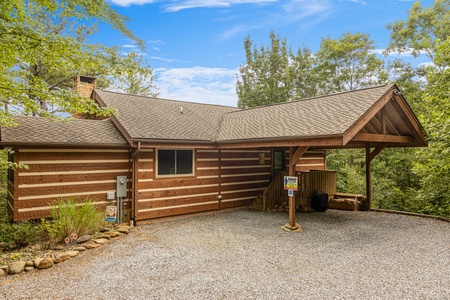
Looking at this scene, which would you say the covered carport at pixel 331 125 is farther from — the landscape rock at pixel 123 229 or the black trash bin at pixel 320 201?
the landscape rock at pixel 123 229

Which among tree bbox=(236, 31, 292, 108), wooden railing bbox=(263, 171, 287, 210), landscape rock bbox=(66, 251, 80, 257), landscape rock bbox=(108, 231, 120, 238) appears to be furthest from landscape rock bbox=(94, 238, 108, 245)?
tree bbox=(236, 31, 292, 108)

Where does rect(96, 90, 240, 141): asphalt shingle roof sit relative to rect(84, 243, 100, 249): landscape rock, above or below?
above

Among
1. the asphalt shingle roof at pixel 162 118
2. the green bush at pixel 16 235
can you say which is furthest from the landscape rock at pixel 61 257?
the asphalt shingle roof at pixel 162 118

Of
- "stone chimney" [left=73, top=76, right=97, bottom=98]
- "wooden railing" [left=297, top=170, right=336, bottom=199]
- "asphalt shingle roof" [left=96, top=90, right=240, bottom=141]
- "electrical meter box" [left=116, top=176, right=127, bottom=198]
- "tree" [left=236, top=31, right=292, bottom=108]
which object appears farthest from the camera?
"tree" [left=236, top=31, right=292, bottom=108]

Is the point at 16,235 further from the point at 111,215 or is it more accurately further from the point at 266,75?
the point at 266,75

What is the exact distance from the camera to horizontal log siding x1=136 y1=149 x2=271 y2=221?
8.31 metres

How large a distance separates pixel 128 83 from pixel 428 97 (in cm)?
1984

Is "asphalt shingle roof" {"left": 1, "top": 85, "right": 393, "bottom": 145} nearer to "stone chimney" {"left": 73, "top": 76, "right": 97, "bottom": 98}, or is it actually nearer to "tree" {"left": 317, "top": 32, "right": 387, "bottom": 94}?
"stone chimney" {"left": 73, "top": 76, "right": 97, "bottom": 98}

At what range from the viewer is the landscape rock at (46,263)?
4859 millimetres

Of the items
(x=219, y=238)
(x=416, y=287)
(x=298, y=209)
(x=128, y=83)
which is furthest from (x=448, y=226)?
(x=128, y=83)

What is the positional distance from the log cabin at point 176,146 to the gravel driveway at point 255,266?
5.33 feet

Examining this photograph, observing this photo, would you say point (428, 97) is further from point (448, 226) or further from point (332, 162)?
point (332, 162)

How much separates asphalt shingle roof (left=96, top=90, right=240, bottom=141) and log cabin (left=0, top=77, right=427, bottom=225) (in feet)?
0.14

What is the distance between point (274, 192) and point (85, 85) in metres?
8.94
